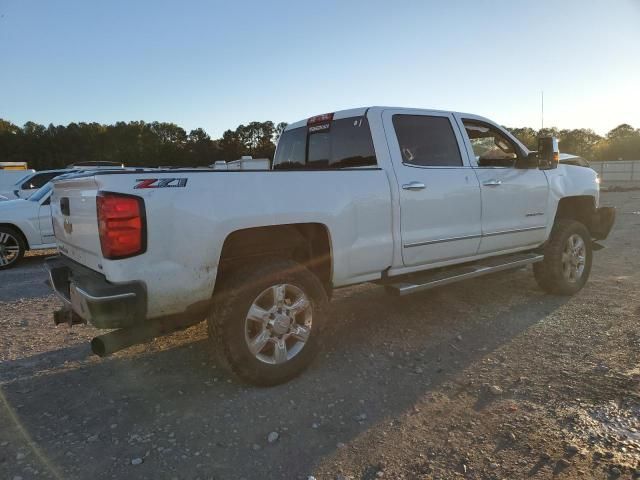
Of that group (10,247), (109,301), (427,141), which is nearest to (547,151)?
(427,141)

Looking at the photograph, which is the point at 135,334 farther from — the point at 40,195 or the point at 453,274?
the point at 40,195

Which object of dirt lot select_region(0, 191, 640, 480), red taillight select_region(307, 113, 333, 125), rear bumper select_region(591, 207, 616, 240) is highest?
red taillight select_region(307, 113, 333, 125)

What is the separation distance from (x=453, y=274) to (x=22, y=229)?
793cm

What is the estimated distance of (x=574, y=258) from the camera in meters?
5.58

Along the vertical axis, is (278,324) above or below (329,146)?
below

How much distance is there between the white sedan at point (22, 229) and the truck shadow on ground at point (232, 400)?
549 centimetres

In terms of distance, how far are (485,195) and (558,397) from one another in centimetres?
208

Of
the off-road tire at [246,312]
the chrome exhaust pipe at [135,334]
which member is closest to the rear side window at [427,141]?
the off-road tire at [246,312]

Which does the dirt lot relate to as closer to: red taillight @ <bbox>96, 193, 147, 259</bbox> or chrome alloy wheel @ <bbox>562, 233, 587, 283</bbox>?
chrome alloy wheel @ <bbox>562, 233, 587, 283</bbox>

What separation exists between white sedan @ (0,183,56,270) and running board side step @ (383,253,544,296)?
728 cm

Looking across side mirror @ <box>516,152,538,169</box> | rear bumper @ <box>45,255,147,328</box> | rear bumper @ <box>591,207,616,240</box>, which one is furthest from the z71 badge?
rear bumper @ <box>591,207,616,240</box>

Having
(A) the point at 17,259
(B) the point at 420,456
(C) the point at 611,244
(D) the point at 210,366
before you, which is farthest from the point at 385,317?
(A) the point at 17,259

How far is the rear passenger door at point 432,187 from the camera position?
13.0 feet

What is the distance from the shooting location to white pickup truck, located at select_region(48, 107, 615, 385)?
2832 millimetres
